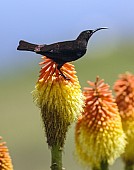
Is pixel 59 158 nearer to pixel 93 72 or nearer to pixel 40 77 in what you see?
pixel 40 77

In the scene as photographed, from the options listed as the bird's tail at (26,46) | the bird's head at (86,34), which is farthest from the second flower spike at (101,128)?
the bird's tail at (26,46)

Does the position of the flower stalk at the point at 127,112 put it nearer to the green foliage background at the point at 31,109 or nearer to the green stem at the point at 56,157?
the green foliage background at the point at 31,109

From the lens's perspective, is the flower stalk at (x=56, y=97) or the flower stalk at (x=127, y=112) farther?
the flower stalk at (x=127, y=112)

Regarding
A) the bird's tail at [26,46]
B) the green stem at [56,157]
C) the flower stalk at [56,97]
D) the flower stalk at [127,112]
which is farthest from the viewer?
the flower stalk at [127,112]

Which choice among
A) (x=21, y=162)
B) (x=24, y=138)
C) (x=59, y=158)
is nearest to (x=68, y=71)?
(x=59, y=158)

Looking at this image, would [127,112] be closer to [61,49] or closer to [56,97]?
[56,97]

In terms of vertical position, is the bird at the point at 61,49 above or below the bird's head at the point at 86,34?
below

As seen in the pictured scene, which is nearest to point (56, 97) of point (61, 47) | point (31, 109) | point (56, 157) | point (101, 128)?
point (56, 157)

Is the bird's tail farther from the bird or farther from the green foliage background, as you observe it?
the green foliage background
